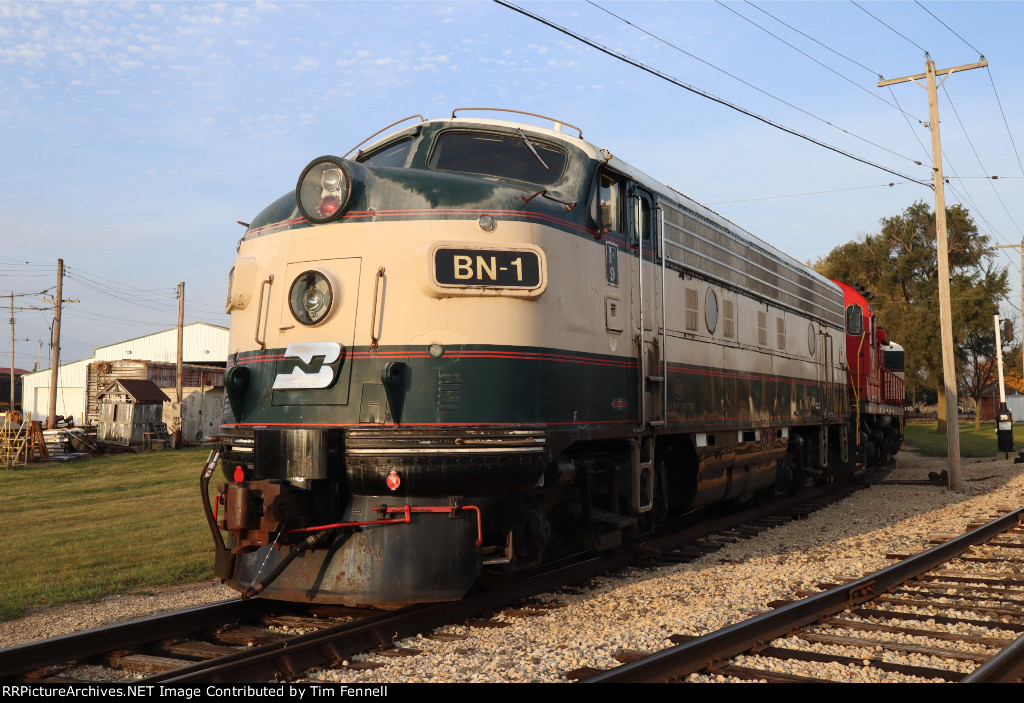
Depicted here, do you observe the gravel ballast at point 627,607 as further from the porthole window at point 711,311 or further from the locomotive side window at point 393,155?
the locomotive side window at point 393,155

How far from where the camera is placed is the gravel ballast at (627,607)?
16.5 ft

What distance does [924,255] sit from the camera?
45.8m

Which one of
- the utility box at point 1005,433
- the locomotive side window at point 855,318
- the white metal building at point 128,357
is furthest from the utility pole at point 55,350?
the utility box at point 1005,433

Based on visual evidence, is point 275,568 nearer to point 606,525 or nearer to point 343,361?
point 343,361

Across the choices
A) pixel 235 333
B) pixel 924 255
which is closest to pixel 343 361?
pixel 235 333

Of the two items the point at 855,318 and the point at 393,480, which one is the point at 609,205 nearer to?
the point at 393,480

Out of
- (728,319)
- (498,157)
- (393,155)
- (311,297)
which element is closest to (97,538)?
(311,297)

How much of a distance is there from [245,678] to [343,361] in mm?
2316

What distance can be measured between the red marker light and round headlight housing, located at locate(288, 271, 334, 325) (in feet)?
4.29

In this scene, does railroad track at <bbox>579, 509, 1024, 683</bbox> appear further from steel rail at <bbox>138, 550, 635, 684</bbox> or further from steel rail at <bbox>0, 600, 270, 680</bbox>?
steel rail at <bbox>0, 600, 270, 680</bbox>

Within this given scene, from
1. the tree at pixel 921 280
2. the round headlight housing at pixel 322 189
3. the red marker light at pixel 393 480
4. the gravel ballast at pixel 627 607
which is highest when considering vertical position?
the tree at pixel 921 280

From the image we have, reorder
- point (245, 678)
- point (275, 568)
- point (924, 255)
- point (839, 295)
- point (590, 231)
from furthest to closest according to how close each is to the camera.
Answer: point (924, 255), point (839, 295), point (590, 231), point (275, 568), point (245, 678)

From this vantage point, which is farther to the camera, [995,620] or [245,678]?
[995,620]

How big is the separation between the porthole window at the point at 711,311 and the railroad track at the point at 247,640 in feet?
11.2
